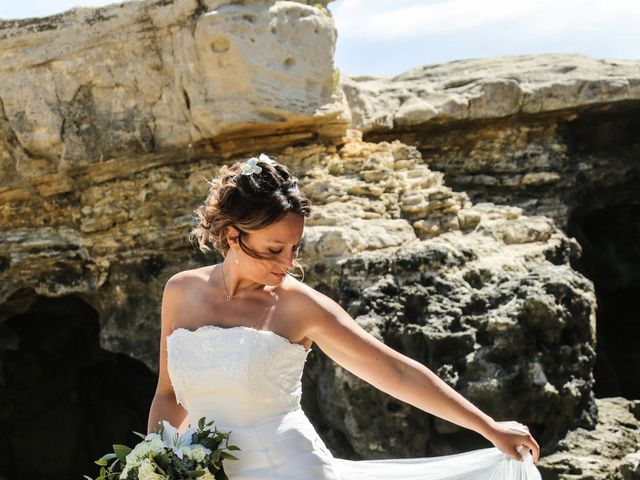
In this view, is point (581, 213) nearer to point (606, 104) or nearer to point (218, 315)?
point (606, 104)

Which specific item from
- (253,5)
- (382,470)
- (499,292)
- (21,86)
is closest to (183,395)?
(382,470)

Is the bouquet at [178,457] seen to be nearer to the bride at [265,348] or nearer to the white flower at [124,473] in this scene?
the white flower at [124,473]

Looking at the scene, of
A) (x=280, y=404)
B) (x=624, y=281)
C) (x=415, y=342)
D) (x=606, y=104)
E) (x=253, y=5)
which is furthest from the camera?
(x=624, y=281)

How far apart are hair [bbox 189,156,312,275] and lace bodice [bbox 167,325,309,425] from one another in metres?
0.28

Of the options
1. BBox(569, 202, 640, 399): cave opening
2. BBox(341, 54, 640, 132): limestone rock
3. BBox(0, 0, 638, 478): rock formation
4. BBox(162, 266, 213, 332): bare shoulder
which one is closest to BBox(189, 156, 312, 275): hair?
BBox(162, 266, 213, 332): bare shoulder

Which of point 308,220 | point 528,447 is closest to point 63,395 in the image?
point 308,220

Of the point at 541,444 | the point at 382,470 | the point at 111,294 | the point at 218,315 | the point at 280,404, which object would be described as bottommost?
the point at 541,444

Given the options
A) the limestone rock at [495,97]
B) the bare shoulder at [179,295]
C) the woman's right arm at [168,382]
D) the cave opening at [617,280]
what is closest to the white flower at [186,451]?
the woman's right arm at [168,382]

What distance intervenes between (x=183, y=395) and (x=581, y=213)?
19.9 feet

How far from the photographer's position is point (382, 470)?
141 inches

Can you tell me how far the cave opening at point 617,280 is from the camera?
9.02 metres

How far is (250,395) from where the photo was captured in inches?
123

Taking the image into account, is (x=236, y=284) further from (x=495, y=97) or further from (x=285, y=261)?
(x=495, y=97)

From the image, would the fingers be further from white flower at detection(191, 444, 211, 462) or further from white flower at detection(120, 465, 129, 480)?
white flower at detection(120, 465, 129, 480)
